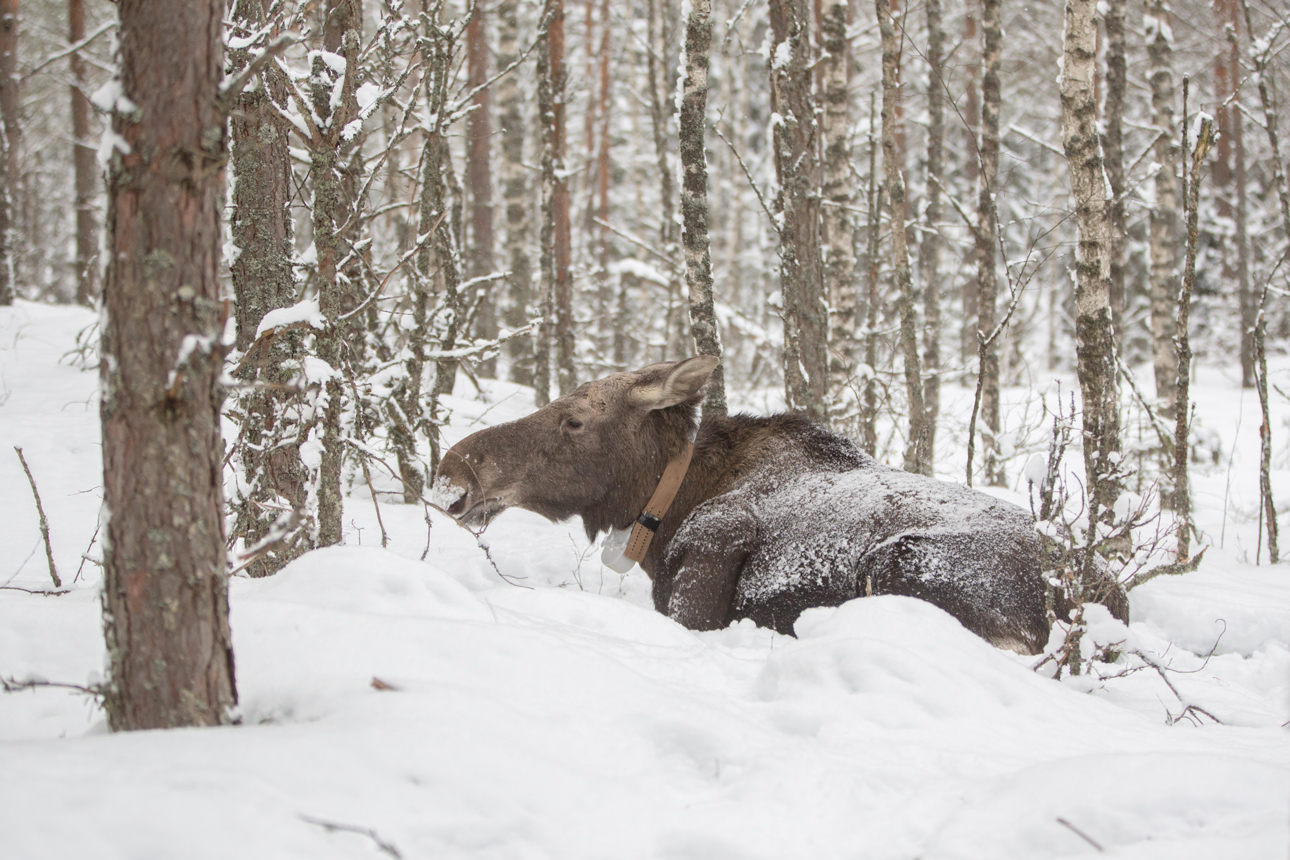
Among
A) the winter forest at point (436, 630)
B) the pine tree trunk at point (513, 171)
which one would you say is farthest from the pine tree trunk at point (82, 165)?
the winter forest at point (436, 630)

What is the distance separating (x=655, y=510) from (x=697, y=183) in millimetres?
2799

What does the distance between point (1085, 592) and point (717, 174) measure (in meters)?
22.4

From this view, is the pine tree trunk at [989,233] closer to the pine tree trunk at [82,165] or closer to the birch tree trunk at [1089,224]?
the birch tree trunk at [1089,224]

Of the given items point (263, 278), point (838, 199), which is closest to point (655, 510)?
point (263, 278)

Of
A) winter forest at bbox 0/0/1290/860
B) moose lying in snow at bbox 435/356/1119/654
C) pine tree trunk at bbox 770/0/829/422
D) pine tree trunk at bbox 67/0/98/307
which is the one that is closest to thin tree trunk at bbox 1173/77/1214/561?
winter forest at bbox 0/0/1290/860

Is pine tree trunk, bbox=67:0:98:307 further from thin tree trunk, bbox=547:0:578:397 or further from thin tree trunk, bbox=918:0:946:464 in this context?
thin tree trunk, bbox=918:0:946:464

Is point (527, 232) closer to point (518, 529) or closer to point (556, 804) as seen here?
point (518, 529)

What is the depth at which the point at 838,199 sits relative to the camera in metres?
9.72

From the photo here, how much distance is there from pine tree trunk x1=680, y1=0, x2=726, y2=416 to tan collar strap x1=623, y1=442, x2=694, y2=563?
1.43 meters

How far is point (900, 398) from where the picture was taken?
485 inches

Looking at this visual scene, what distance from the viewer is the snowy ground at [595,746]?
1.58 meters

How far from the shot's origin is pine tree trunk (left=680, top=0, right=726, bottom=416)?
6543 mm

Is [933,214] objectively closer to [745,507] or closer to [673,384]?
[673,384]

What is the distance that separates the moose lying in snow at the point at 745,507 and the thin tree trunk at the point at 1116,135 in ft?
22.0
